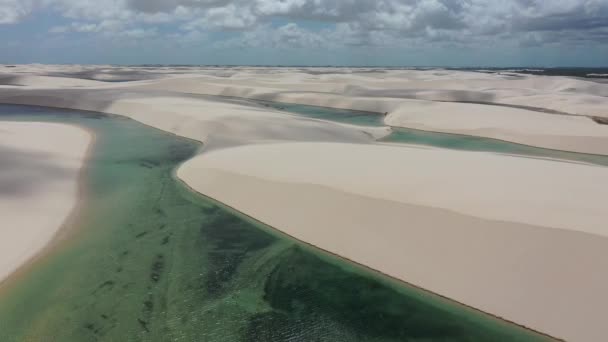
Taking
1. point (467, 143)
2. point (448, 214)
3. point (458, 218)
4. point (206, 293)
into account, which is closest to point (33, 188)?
point (206, 293)

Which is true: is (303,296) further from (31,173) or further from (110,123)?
(110,123)

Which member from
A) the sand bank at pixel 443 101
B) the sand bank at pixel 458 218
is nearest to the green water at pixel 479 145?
the sand bank at pixel 443 101

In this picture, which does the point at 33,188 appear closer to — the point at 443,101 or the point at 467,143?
the point at 467,143

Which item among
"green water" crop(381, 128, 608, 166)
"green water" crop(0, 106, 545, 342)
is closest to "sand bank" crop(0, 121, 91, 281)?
"green water" crop(0, 106, 545, 342)

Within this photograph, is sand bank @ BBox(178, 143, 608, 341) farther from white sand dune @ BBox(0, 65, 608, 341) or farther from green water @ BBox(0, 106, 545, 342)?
green water @ BBox(0, 106, 545, 342)

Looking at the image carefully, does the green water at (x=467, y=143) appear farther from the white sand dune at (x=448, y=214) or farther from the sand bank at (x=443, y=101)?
the white sand dune at (x=448, y=214)

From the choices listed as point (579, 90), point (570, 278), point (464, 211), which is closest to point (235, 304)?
point (464, 211)
